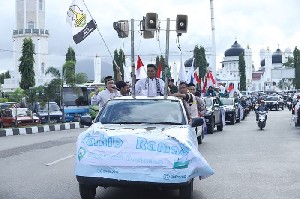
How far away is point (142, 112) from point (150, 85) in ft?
10.5

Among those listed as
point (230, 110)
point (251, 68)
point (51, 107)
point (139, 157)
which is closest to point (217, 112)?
point (230, 110)

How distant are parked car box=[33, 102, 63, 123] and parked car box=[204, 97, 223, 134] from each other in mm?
12530

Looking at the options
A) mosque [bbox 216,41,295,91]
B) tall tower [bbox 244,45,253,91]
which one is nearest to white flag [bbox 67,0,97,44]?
mosque [bbox 216,41,295,91]

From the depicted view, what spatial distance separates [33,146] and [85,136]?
1026 cm

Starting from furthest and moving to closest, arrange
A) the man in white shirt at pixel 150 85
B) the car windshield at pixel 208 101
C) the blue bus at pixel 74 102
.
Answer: the blue bus at pixel 74 102
the car windshield at pixel 208 101
the man in white shirt at pixel 150 85

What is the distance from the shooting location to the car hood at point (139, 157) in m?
7.32

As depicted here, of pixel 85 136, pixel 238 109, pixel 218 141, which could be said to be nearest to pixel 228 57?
pixel 238 109

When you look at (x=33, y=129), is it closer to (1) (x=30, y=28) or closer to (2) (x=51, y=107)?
(2) (x=51, y=107)

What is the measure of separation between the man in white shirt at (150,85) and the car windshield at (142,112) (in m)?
2.74

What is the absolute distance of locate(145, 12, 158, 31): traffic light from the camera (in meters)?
13.4

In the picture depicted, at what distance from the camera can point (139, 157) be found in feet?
24.2

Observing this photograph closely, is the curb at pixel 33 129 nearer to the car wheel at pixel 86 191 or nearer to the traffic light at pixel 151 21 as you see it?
the traffic light at pixel 151 21

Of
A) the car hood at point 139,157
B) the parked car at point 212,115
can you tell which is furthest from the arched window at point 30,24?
the car hood at point 139,157

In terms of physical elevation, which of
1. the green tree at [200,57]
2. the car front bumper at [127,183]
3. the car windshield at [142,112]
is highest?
the green tree at [200,57]
